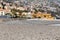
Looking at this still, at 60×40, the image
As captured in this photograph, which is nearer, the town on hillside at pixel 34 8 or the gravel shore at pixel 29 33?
the gravel shore at pixel 29 33

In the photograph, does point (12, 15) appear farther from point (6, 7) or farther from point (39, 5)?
point (39, 5)

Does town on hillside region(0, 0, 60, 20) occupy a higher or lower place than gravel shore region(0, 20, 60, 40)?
lower

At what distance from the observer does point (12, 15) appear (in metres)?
62.7

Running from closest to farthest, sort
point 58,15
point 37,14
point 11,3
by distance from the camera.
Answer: point 37,14 → point 58,15 → point 11,3

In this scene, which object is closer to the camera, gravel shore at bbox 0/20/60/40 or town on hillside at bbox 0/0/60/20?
gravel shore at bbox 0/20/60/40

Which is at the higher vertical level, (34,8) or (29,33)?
(29,33)

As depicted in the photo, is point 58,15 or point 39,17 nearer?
point 39,17

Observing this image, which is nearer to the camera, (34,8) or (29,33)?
(29,33)

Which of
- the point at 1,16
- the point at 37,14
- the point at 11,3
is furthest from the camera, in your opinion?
the point at 11,3

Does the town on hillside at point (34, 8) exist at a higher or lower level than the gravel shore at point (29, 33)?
lower

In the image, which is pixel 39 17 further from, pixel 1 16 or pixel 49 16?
pixel 1 16

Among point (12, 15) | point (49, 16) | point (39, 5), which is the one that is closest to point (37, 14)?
point (49, 16)

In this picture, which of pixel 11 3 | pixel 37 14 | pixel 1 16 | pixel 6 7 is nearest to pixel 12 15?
pixel 1 16

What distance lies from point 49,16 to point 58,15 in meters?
6.83
